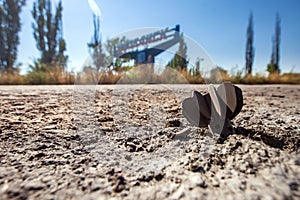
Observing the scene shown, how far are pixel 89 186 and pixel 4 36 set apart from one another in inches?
612

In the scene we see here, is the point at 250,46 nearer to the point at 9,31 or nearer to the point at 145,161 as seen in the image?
the point at 145,161

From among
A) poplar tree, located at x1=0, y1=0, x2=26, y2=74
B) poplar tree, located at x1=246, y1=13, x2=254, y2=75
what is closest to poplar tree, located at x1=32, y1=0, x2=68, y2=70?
poplar tree, located at x1=0, y1=0, x2=26, y2=74

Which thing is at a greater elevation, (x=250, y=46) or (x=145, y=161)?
(x=250, y=46)

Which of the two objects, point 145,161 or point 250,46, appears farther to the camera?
point 250,46

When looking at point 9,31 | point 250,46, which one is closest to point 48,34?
point 9,31

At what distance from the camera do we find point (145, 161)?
0.39 m

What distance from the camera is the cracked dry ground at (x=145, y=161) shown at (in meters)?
0.27

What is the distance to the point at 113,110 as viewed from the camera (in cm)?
85

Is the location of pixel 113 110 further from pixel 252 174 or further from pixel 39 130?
pixel 252 174

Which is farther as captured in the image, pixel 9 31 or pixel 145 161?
pixel 9 31

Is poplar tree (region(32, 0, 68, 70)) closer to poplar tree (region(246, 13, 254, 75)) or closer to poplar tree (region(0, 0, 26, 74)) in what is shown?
poplar tree (region(0, 0, 26, 74))

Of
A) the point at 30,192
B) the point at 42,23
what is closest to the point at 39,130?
the point at 30,192

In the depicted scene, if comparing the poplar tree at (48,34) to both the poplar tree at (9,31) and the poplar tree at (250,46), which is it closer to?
the poplar tree at (9,31)

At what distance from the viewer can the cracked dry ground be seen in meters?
0.27
